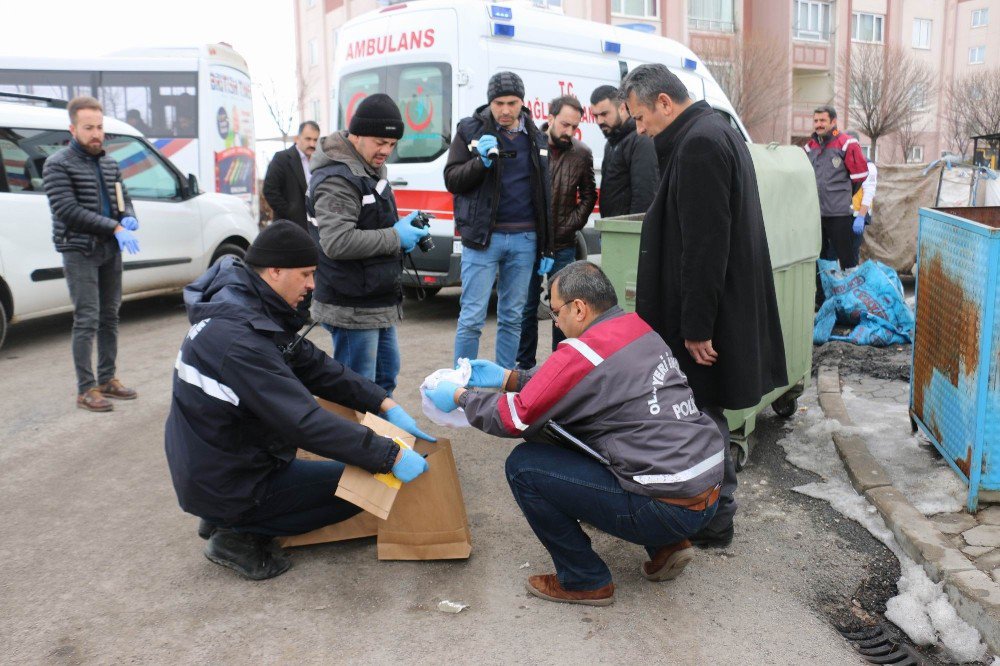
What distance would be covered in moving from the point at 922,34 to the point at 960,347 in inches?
1736

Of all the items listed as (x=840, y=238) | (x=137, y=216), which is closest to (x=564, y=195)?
(x=840, y=238)

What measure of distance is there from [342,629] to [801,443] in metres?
2.95

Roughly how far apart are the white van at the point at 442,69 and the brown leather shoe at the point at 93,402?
3066 millimetres

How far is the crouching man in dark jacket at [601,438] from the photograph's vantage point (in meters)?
2.86

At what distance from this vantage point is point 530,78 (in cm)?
793

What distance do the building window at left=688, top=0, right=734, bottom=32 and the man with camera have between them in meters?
30.9

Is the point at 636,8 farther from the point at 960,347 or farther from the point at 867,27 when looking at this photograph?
the point at 960,347

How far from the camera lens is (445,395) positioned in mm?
3162

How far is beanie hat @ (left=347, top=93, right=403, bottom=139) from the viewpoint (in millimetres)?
3932

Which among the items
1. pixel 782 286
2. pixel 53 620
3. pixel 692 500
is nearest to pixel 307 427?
pixel 53 620

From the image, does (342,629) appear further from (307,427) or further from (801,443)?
(801,443)

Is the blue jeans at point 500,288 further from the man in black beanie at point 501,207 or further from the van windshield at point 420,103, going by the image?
the van windshield at point 420,103

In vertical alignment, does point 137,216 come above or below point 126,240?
above

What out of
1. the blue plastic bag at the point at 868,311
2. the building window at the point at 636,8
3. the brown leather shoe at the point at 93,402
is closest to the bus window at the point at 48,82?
the brown leather shoe at the point at 93,402
